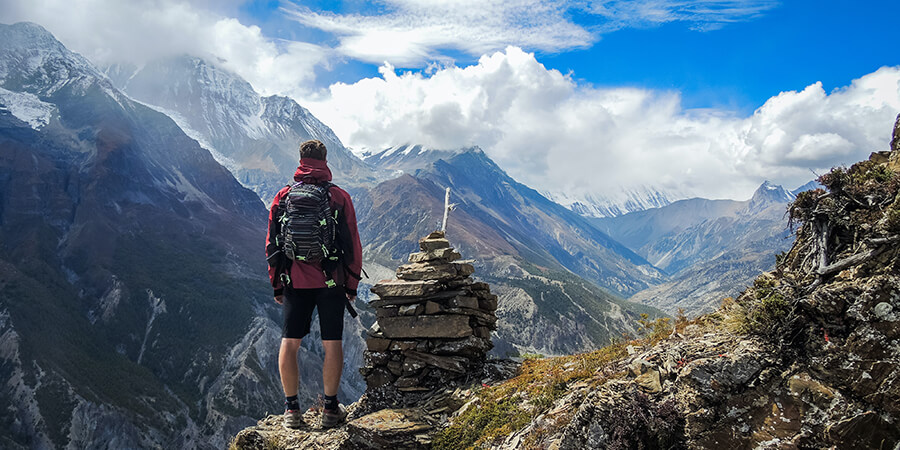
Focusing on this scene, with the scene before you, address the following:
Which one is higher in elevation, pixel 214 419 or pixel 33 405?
pixel 33 405

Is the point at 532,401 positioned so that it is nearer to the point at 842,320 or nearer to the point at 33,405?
the point at 842,320

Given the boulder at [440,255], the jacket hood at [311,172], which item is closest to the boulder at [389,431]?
the boulder at [440,255]

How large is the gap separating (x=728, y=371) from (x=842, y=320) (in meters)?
1.44

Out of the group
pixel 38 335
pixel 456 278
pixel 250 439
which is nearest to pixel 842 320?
pixel 456 278

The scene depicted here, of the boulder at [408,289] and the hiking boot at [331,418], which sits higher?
the boulder at [408,289]

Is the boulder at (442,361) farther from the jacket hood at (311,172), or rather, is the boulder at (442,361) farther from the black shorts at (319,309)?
the jacket hood at (311,172)

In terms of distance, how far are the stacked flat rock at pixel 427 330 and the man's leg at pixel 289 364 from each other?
2464 millimetres

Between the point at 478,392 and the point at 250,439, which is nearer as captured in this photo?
the point at 250,439

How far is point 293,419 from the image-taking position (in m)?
9.15

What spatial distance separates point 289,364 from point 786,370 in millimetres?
8093

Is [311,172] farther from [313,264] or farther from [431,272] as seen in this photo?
[431,272]

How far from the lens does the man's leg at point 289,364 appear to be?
8.84 m

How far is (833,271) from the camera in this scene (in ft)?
20.4

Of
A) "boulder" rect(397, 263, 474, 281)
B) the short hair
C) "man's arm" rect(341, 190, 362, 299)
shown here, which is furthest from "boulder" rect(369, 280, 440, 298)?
the short hair
